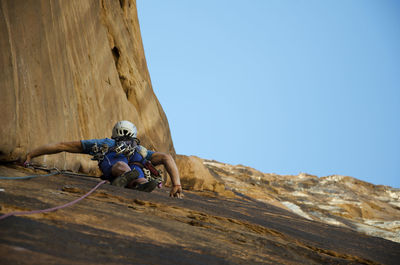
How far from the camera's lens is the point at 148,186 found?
18.0ft

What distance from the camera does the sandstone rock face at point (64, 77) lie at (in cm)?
467

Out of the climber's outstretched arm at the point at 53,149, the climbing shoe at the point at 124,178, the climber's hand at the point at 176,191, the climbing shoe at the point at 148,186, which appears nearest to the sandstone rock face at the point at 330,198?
the climber's hand at the point at 176,191

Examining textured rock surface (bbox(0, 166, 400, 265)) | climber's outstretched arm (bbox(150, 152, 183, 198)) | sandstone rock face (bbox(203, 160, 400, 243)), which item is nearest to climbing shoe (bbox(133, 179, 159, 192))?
climber's outstretched arm (bbox(150, 152, 183, 198))

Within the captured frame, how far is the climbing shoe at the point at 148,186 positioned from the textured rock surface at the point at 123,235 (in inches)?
20.1

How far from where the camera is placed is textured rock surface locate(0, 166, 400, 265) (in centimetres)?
199

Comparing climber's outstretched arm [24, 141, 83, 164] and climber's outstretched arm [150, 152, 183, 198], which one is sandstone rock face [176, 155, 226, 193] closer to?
climber's outstretched arm [150, 152, 183, 198]

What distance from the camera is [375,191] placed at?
31.0m

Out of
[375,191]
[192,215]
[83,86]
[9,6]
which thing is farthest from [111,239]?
[375,191]

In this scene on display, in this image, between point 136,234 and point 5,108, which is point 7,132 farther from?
point 136,234

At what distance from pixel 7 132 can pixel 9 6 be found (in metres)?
1.83

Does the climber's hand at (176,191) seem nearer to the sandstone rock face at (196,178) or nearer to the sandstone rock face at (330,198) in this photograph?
the sandstone rock face at (196,178)

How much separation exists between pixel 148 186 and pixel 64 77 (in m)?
3.16

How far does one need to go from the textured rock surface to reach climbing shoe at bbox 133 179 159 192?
51cm

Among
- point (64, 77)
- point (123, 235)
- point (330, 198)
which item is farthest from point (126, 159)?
point (330, 198)
